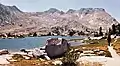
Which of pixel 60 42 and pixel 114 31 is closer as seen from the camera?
pixel 60 42

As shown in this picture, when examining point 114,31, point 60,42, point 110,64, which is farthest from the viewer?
point 114,31

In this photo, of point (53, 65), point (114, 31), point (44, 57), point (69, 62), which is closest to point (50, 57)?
point (44, 57)

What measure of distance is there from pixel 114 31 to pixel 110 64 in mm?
141165

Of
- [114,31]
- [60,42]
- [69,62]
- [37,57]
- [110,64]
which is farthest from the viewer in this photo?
[114,31]

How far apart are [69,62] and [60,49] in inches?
908

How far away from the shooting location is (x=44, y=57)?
2643 inches

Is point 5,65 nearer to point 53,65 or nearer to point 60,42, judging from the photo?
point 53,65

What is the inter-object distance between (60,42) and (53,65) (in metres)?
19.9

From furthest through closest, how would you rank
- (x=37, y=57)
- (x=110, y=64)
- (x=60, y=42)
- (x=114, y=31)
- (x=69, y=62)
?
(x=114, y=31) → (x=60, y=42) → (x=37, y=57) → (x=110, y=64) → (x=69, y=62)

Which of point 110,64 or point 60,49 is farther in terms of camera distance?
point 60,49

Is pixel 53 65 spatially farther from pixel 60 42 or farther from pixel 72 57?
pixel 60 42

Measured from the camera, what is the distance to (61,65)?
4775cm

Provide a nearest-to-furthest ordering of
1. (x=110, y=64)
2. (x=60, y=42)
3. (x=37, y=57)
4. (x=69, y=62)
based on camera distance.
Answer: (x=69, y=62) < (x=110, y=64) < (x=37, y=57) < (x=60, y=42)

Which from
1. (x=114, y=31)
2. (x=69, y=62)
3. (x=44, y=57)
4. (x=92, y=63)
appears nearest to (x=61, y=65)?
(x=69, y=62)
